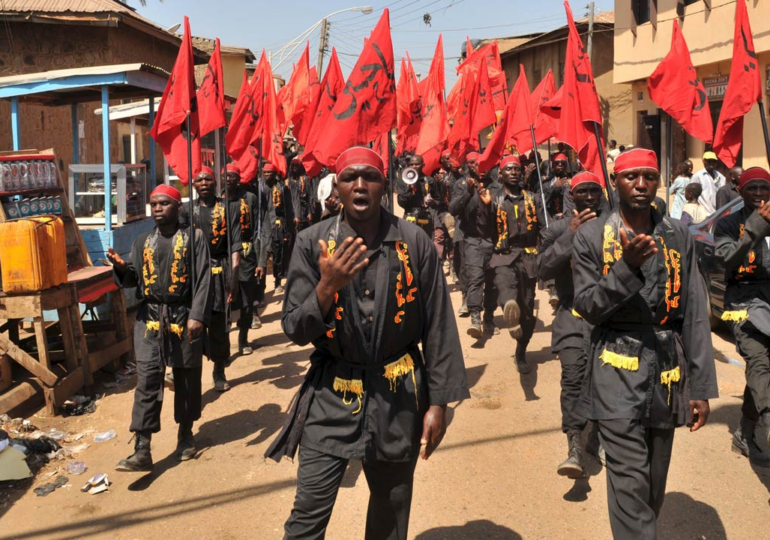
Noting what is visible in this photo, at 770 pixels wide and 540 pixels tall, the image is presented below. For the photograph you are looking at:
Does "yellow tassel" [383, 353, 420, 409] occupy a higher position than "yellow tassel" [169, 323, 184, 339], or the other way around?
"yellow tassel" [383, 353, 420, 409]

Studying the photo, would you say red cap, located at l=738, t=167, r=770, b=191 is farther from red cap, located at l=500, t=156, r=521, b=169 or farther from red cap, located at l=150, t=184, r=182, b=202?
red cap, located at l=150, t=184, r=182, b=202

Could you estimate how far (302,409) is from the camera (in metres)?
3.38

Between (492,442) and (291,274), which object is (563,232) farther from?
(291,274)

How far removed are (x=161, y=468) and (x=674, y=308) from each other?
387cm

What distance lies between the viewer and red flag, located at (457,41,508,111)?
15047 mm

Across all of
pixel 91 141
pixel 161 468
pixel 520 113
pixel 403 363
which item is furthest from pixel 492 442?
pixel 91 141

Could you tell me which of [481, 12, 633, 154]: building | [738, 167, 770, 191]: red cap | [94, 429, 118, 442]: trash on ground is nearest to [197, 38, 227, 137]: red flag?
[94, 429, 118, 442]: trash on ground

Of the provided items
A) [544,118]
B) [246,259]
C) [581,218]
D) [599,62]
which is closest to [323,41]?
[599,62]

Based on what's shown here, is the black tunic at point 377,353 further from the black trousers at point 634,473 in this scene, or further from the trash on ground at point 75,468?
the trash on ground at point 75,468

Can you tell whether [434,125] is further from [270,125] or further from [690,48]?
[690,48]

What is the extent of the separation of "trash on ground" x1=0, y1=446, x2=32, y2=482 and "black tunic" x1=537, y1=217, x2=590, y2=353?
12.7 feet

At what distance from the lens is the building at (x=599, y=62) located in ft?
92.5

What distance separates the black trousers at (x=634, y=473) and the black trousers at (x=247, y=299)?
19.4 ft

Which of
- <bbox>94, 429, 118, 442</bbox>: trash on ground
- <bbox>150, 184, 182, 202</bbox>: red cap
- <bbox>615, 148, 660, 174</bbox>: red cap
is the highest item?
<bbox>615, 148, 660, 174</bbox>: red cap
